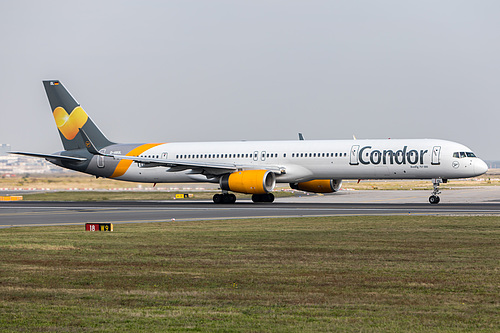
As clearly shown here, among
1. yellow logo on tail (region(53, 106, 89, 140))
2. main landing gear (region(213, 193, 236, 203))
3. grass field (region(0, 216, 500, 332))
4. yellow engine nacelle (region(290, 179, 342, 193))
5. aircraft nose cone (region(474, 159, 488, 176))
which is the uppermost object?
yellow logo on tail (region(53, 106, 89, 140))

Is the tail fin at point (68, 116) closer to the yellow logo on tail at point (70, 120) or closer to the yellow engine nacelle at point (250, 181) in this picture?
the yellow logo on tail at point (70, 120)

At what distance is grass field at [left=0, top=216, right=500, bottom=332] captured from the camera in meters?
10.3

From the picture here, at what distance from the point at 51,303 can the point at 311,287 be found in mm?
4565

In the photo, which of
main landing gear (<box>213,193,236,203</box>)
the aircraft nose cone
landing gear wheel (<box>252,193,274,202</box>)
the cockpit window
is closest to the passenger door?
the cockpit window

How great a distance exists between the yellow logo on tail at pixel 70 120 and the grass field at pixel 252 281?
104 feet

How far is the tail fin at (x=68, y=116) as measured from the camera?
55031 mm

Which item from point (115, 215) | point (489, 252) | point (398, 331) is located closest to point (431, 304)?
point (398, 331)

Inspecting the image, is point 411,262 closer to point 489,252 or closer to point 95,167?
point 489,252

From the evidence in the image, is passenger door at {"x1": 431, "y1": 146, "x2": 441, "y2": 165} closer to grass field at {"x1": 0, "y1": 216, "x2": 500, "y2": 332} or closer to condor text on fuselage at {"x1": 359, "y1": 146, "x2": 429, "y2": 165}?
condor text on fuselage at {"x1": 359, "y1": 146, "x2": 429, "y2": 165}

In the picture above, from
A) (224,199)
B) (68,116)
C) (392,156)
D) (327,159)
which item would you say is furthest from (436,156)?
(68,116)

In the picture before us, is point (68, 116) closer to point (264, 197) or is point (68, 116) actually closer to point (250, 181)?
point (264, 197)

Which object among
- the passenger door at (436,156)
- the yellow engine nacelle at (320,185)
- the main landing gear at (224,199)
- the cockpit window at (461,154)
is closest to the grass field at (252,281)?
the passenger door at (436,156)

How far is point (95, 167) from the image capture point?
5434cm

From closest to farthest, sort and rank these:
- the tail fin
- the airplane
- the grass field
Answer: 1. the grass field
2. the airplane
3. the tail fin
